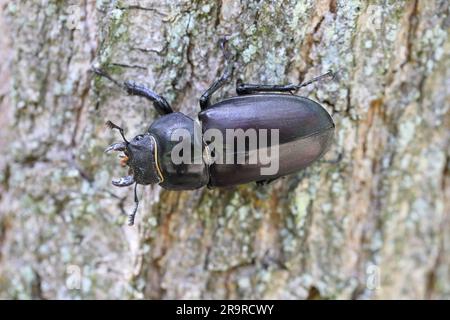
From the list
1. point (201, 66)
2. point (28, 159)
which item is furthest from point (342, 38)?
point (28, 159)

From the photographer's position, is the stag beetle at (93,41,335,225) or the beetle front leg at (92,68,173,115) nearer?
the stag beetle at (93,41,335,225)

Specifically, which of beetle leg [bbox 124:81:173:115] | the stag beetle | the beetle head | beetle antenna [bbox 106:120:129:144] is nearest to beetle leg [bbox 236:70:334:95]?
the stag beetle

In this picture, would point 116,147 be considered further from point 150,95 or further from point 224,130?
point 224,130

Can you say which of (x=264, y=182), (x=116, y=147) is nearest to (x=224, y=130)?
(x=264, y=182)

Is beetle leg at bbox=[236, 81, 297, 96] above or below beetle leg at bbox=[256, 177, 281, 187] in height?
above

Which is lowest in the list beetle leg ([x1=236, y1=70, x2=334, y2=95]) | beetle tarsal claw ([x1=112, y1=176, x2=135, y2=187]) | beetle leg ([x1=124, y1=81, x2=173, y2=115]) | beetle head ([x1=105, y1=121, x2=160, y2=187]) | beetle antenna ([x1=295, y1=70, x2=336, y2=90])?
beetle tarsal claw ([x1=112, y1=176, x2=135, y2=187])

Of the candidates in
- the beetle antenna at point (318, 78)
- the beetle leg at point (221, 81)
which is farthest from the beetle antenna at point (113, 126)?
the beetle antenna at point (318, 78)

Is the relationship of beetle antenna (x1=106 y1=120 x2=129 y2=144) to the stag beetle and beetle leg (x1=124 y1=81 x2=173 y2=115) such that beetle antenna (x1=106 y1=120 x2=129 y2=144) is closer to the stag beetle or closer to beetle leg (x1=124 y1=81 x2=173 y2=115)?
the stag beetle
